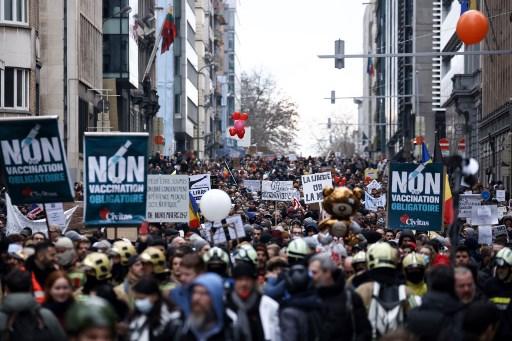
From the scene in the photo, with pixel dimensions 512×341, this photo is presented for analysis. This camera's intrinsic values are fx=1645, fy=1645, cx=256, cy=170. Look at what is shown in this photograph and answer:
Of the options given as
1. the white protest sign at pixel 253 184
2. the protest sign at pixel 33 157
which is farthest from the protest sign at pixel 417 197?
the white protest sign at pixel 253 184

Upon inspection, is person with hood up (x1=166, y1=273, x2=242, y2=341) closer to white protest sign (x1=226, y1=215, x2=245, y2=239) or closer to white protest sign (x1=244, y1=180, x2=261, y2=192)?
white protest sign (x1=226, y1=215, x2=245, y2=239)

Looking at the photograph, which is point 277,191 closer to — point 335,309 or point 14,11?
point 14,11

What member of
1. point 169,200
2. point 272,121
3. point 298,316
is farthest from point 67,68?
point 272,121

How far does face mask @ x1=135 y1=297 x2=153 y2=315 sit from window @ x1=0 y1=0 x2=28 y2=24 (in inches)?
1599

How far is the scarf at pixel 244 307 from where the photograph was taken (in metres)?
10.5

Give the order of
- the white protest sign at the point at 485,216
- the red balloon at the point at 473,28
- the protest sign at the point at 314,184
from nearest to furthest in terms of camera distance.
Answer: the red balloon at the point at 473,28 < the white protest sign at the point at 485,216 < the protest sign at the point at 314,184

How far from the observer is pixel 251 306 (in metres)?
10.9

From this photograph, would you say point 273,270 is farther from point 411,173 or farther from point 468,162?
point 411,173

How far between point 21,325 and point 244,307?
1673 millimetres

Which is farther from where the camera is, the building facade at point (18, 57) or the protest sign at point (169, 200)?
the building facade at point (18, 57)

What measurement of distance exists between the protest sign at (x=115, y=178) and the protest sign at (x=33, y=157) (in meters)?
0.44

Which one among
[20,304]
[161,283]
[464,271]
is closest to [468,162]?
[464,271]

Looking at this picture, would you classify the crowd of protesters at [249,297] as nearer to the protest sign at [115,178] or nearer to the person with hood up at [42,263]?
the person with hood up at [42,263]

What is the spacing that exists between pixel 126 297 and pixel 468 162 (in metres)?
3.06
